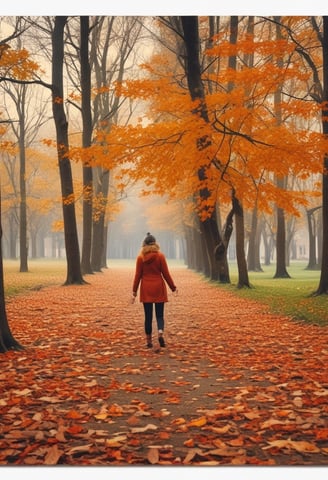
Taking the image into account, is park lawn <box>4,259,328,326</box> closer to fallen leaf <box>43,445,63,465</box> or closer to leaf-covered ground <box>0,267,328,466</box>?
leaf-covered ground <box>0,267,328,466</box>

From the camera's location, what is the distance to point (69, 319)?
29.0 feet

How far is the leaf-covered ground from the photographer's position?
3.62 meters

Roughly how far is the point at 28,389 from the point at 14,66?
7.24 m

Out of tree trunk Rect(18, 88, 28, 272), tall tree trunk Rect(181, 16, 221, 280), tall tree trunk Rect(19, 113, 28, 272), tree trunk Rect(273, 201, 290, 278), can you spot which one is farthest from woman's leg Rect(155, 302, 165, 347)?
tree trunk Rect(273, 201, 290, 278)

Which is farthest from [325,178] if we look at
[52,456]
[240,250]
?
[52,456]

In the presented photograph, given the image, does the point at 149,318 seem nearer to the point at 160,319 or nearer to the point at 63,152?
the point at 160,319

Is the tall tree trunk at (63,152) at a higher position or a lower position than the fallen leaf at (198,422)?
higher

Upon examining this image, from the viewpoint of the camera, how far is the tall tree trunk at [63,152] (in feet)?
34.9

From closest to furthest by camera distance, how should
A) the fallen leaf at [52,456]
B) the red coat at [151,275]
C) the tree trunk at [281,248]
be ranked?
the fallen leaf at [52,456], the red coat at [151,275], the tree trunk at [281,248]

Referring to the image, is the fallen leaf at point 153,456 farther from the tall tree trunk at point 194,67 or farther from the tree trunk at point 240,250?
the tree trunk at point 240,250

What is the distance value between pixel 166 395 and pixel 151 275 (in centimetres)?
217

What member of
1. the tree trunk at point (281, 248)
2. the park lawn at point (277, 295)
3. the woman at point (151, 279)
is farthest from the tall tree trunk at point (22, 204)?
the woman at point (151, 279)

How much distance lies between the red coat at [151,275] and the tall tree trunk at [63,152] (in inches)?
196

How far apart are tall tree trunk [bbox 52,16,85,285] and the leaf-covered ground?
5.33 m
